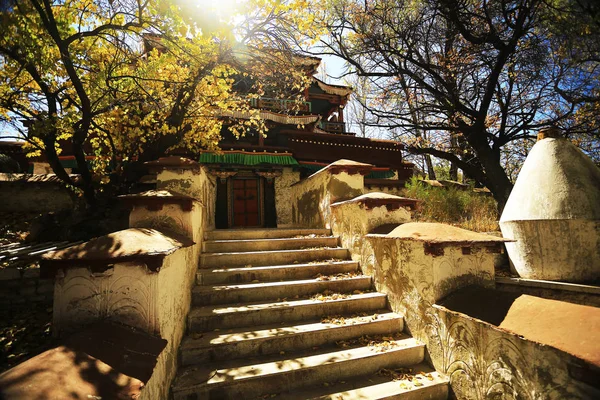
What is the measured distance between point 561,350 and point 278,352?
Result: 283 cm

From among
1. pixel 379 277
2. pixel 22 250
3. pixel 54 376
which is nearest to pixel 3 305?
pixel 22 250

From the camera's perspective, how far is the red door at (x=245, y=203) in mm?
11344

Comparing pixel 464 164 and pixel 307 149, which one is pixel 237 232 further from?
pixel 464 164

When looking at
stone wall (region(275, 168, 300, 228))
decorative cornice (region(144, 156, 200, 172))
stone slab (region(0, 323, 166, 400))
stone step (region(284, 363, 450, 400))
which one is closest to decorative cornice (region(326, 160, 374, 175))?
decorative cornice (region(144, 156, 200, 172))

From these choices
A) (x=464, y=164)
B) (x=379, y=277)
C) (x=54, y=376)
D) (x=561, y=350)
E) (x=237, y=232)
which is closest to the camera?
(x=54, y=376)

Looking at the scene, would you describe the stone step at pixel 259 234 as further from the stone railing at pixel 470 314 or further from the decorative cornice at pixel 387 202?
the decorative cornice at pixel 387 202

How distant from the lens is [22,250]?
5305 mm

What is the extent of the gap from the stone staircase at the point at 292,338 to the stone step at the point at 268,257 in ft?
0.06

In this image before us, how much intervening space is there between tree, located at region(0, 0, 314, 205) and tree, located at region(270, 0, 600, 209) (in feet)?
19.0

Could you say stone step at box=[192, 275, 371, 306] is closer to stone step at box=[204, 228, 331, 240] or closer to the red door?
stone step at box=[204, 228, 331, 240]

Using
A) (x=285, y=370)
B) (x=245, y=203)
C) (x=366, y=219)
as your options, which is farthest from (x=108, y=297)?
(x=245, y=203)

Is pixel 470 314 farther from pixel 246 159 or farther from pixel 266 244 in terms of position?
pixel 246 159

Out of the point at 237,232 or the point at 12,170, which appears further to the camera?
the point at 12,170

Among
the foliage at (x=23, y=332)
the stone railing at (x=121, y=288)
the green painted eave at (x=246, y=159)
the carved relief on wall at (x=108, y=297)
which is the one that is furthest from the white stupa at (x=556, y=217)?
the green painted eave at (x=246, y=159)
